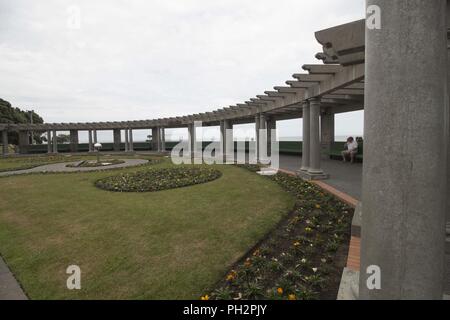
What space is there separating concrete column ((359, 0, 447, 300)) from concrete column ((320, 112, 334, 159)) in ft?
51.1

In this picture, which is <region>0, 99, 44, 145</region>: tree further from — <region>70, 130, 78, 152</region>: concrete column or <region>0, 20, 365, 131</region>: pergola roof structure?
<region>0, 20, 365, 131</region>: pergola roof structure

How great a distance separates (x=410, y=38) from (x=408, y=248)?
1448mm

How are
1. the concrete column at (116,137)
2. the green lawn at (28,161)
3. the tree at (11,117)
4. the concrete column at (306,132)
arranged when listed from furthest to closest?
the tree at (11,117) → the concrete column at (116,137) → the green lawn at (28,161) → the concrete column at (306,132)

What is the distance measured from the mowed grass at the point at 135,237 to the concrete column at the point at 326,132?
9.38 meters

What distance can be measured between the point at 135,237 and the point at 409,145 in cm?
476

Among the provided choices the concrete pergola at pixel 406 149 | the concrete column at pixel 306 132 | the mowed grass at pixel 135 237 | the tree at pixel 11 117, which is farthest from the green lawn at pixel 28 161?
the tree at pixel 11 117

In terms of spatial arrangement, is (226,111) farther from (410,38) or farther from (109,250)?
(410,38)

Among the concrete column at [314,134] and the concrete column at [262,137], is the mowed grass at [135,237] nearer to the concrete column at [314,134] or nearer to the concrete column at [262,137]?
the concrete column at [314,134]

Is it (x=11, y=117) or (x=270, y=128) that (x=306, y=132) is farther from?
(x=11, y=117)

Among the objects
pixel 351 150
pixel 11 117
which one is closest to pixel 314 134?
pixel 351 150

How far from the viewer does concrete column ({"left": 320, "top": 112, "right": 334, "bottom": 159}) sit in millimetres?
16594

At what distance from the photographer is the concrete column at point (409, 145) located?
1709mm

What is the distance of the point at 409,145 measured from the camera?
1724 millimetres

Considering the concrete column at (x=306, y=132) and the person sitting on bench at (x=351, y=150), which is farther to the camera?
the person sitting on bench at (x=351, y=150)
